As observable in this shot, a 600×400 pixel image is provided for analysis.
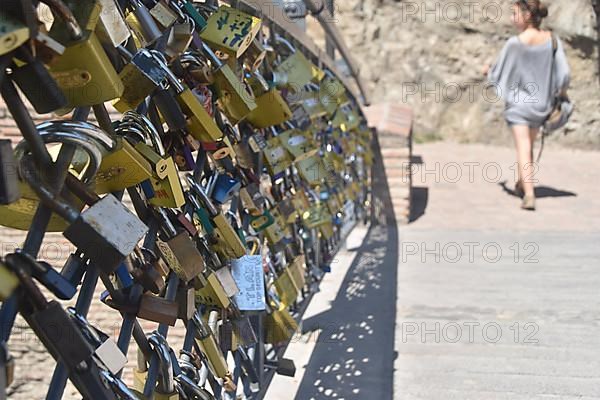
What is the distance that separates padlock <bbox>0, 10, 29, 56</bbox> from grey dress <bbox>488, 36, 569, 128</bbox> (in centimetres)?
520

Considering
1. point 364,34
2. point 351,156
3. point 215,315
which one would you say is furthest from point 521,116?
point 364,34

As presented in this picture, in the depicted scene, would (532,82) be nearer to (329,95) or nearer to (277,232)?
(329,95)

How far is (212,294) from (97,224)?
1.56 feet

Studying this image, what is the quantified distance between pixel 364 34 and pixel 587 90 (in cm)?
360

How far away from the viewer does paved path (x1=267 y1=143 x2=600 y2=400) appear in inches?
89.2

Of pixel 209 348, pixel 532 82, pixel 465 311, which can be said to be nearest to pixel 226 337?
pixel 209 348

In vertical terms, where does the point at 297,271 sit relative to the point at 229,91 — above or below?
below

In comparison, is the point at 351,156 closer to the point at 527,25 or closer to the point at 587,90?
the point at 527,25

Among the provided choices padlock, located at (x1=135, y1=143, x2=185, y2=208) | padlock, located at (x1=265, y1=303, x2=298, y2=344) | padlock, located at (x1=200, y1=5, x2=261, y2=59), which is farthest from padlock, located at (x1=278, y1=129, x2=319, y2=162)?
padlock, located at (x1=135, y1=143, x2=185, y2=208)

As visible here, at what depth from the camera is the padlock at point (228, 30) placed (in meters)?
1.29

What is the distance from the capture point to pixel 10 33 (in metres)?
0.68

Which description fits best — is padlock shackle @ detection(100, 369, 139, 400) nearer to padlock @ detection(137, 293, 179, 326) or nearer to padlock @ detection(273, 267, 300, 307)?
padlock @ detection(137, 293, 179, 326)

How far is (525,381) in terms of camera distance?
227 centimetres

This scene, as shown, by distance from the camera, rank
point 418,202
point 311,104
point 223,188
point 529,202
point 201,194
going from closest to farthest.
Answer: point 201,194 < point 223,188 < point 311,104 < point 529,202 < point 418,202
